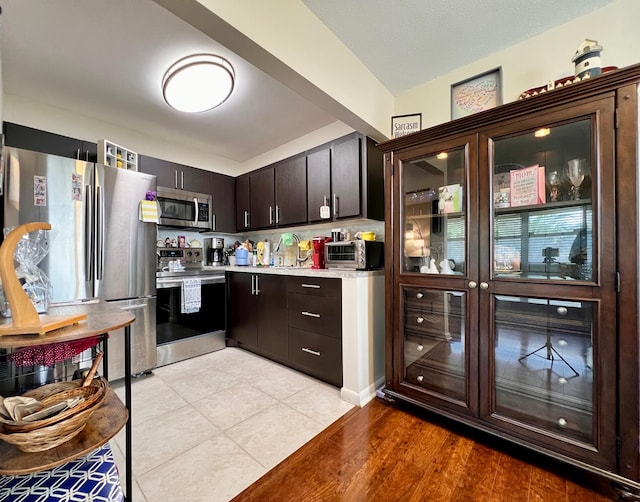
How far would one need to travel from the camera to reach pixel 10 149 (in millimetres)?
1912

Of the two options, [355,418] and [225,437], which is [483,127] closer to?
[355,418]

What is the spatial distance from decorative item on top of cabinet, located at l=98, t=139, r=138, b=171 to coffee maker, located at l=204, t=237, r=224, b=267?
1199mm

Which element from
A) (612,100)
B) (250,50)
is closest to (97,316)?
(250,50)

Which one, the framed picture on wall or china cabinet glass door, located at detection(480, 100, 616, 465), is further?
the framed picture on wall

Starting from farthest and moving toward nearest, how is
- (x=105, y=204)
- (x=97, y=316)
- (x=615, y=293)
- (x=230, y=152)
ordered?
(x=230, y=152), (x=105, y=204), (x=615, y=293), (x=97, y=316)

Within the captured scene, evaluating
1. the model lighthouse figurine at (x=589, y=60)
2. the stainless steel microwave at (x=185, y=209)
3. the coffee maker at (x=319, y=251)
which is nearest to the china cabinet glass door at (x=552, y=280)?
the model lighthouse figurine at (x=589, y=60)

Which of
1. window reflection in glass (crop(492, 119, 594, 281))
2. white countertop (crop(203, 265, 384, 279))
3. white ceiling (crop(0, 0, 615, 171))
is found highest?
white ceiling (crop(0, 0, 615, 171))

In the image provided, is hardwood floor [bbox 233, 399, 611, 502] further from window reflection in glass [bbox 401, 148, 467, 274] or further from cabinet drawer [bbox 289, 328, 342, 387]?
window reflection in glass [bbox 401, 148, 467, 274]

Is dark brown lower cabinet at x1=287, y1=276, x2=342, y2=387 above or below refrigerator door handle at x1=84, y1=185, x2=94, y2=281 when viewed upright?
below

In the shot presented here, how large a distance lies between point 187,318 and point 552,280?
302 centimetres

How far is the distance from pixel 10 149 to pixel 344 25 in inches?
94.6

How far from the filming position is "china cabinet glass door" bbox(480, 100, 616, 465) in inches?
49.4

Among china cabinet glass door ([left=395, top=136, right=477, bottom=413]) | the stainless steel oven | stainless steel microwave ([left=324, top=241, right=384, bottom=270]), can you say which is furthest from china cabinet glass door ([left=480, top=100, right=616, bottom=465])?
the stainless steel oven

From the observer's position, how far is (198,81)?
1.94 metres
